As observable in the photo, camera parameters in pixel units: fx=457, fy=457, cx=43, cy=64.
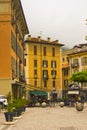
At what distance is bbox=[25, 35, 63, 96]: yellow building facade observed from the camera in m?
109

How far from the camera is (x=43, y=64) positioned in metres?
112

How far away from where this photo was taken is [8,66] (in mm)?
53000

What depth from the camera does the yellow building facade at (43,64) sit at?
10875 centimetres

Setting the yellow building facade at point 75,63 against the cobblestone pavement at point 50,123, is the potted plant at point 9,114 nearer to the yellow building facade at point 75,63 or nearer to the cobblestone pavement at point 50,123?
the cobblestone pavement at point 50,123

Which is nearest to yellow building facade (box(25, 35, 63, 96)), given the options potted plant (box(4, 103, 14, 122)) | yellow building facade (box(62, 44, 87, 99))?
yellow building facade (box(62, 44, 87, 99))

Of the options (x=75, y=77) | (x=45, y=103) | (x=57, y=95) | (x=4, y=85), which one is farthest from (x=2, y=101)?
(x=57, y=95)

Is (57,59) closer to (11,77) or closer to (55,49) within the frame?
(55,49)

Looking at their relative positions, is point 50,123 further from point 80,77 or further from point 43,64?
point 43,64

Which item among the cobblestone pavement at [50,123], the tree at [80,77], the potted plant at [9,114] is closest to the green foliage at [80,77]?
the tree at [80,77]

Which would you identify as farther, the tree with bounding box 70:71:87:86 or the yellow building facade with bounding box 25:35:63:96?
the yellow building facade with bounding box 25:35:63:96

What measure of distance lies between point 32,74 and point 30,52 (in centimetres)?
534

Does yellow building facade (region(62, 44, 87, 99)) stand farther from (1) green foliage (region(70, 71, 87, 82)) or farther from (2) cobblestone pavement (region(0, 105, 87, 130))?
(2) cobblestone pavement (region(0, 105, 87, 130))

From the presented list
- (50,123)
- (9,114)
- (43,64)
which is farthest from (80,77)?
(50,123)

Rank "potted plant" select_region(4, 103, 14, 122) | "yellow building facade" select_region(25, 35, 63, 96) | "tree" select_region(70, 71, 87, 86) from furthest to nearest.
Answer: "yellow building facade" select_region(25, 35, 63, 96) → "tree" select_region(70, 71, 87, 86) → "potted plant" select_region(4, 103, 14, 122)
